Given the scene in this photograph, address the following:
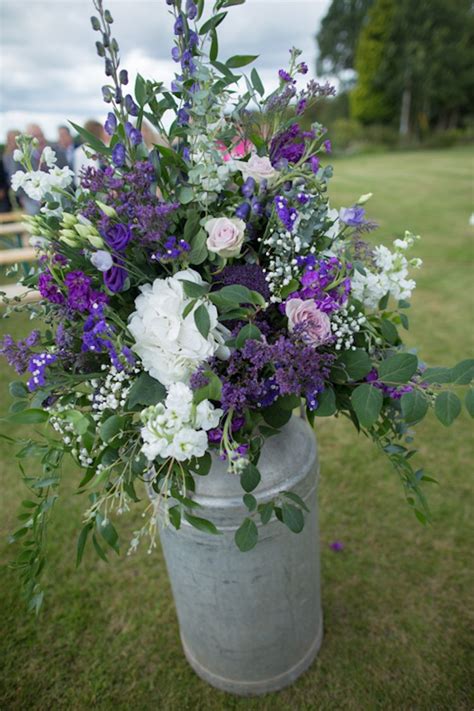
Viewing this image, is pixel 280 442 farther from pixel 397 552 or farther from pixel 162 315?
pixel 397 552

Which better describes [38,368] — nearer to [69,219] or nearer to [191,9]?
[69,219]

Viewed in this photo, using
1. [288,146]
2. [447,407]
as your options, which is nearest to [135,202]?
[288,146]

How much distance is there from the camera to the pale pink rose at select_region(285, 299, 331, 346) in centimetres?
111

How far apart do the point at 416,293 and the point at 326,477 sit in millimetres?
3488

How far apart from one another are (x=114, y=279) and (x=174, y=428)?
1.21 ft

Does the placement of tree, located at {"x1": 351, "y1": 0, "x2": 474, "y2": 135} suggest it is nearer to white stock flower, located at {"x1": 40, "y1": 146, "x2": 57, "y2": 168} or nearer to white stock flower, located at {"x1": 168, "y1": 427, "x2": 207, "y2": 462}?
white stock flower, located at {"x1": 40, "y1": 146, "x2": 57, "y2": 168}

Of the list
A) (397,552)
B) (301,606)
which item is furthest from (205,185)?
(397,552)

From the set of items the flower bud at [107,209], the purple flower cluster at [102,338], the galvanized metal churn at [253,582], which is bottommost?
the galvanized metal churn at [253,582]

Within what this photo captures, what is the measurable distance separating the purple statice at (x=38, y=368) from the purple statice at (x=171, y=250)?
338mm

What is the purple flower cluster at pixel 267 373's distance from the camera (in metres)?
1.09

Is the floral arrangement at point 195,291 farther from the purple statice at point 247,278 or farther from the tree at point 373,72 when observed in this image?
the tree at point 373,72

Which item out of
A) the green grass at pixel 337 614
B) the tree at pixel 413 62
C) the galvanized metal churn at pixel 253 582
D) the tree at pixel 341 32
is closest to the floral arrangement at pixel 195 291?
the galvanized metal churn at pixel 253 582

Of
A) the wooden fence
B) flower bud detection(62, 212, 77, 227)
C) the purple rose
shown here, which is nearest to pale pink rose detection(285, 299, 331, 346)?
the purple rose

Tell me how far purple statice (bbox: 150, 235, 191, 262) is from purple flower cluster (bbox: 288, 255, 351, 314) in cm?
27
